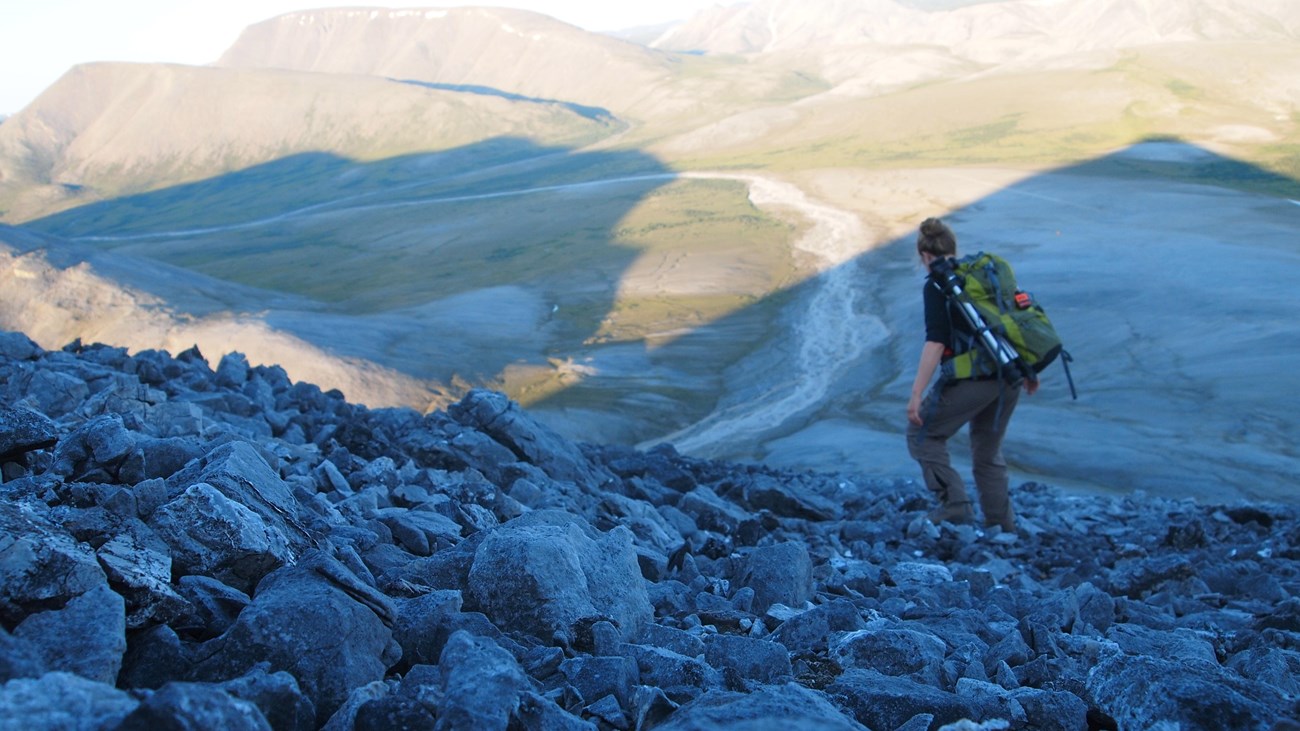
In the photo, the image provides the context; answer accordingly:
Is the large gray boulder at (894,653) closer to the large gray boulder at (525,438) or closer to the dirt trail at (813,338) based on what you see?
the large gray boulder at (525,438)

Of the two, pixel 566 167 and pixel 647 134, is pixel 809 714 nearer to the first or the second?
pixel 566 167

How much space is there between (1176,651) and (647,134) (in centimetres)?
10440

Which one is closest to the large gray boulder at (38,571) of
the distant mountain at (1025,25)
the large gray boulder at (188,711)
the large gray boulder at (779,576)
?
the large gray boulder at (188,711)

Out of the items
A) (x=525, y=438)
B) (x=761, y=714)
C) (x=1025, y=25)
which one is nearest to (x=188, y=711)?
(x=761, y=714)

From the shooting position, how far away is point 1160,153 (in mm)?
54219

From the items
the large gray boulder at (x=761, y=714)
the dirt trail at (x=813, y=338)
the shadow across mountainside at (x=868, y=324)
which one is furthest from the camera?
the dirt trail at (x=813, y=338)

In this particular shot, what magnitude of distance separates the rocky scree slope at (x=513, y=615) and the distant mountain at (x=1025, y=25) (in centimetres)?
10276

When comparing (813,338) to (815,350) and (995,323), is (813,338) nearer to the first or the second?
(815,350)

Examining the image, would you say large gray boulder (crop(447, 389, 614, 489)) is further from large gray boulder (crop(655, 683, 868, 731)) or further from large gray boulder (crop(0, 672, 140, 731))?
large gray boulder (crop(0, 672, 140, 731))

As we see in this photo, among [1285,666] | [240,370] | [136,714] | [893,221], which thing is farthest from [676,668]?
[893,221]

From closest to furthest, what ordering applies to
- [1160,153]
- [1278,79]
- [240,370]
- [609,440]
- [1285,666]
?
1. [1285,666]
2. [240,370]
3. [609,440]
4. [1160,153]
5. [1278,79]

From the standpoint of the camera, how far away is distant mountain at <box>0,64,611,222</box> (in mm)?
117312

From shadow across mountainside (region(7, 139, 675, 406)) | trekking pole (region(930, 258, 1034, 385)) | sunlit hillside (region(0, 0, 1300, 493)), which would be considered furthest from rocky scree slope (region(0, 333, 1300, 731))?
shadow across mountainside (region(7, 139, 675, 406))

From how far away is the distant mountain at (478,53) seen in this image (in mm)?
145500
